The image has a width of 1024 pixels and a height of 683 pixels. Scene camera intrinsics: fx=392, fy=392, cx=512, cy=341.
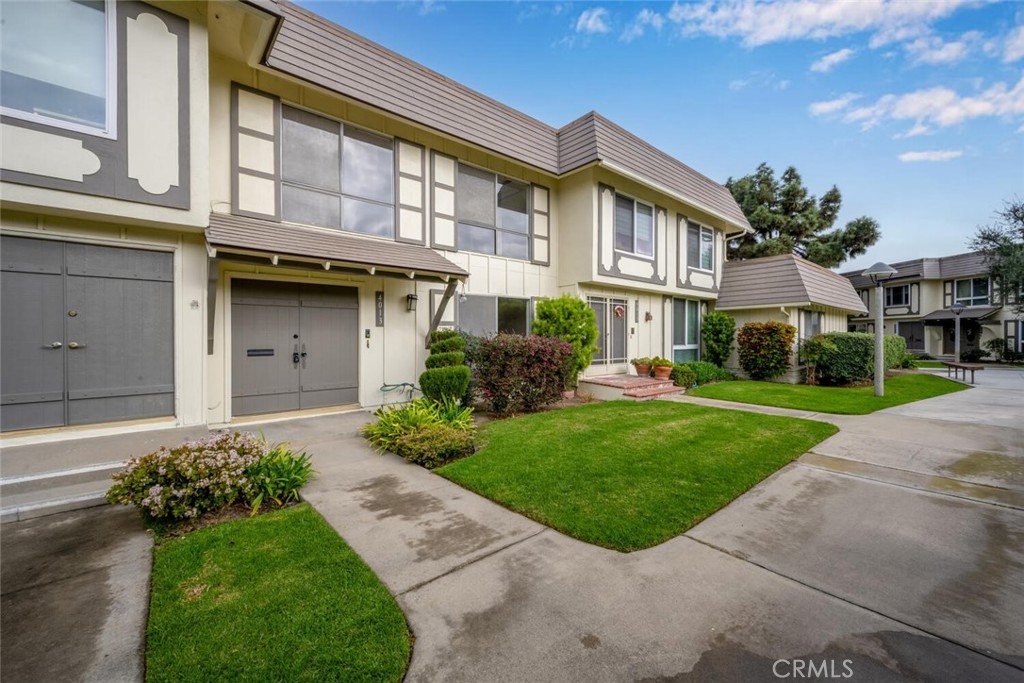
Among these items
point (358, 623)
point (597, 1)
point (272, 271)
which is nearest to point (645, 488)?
point (358, 623)

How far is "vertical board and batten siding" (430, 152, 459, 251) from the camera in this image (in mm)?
8703

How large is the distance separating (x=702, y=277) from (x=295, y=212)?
13.2m

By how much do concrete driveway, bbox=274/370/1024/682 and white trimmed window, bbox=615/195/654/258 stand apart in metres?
8.42

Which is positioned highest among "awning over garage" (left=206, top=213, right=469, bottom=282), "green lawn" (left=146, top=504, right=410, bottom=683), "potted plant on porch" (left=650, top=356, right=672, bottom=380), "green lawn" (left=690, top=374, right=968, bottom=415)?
"awning over garage" (left=206, top=213, right=469, bottom=282)

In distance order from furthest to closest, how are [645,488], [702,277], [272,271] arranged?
[702,277] < [272,271] < [645,488]

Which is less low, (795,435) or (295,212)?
(295,212)

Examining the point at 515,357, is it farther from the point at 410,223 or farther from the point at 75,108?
the point at 75,108

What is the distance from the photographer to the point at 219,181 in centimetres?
632

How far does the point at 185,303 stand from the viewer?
5730 millimetres

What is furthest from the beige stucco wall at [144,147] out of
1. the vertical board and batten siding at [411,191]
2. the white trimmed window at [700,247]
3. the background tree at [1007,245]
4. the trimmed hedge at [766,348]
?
the background tree at [1007,245]

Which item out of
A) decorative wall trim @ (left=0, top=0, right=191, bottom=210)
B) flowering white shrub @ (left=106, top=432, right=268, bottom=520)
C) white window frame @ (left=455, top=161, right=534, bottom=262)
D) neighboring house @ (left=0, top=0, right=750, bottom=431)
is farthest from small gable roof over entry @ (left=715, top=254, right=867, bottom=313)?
decorative wall trim @ (left=0, top=0, right=191, bottom=210)

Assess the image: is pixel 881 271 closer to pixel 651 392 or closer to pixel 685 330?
pixel 685 330

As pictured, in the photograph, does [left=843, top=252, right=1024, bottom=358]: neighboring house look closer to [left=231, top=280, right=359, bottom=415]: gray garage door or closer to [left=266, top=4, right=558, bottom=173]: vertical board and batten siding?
[left=266, top=4, right=558, bottom=173]: vertical board and batten siding

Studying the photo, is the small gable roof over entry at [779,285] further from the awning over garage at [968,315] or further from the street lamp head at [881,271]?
the awning over garage at [968,315]
